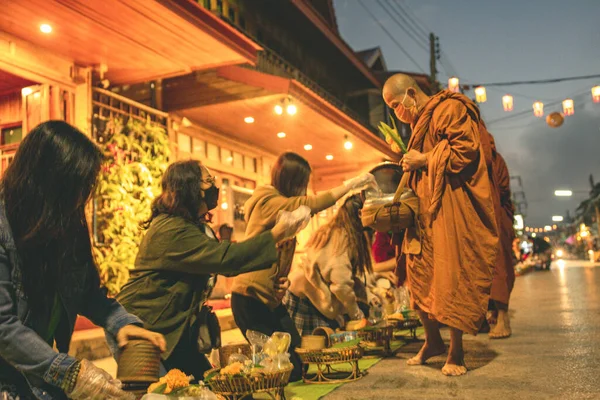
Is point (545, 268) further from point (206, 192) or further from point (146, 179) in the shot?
point (206, 192)

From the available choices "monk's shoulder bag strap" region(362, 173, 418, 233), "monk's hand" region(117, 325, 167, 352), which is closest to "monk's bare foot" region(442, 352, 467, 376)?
"monk's shoulder bag strap" region(362, 173, 418, 233)

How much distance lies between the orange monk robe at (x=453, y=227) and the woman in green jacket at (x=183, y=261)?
4.68ft

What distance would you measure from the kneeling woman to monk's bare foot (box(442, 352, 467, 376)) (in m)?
1.52

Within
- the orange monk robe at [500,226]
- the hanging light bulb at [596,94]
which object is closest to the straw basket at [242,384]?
the orange monk robe at [500,226]

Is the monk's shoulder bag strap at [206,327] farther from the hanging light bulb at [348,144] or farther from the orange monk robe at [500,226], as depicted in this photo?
the hanging light bulb at [348,144]

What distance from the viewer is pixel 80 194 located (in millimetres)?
1737

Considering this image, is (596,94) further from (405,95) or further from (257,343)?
(257,343)

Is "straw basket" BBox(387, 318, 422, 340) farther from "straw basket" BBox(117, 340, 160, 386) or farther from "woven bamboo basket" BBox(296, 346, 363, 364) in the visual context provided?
"straw basket" BBox(117, 340, 160, 386)

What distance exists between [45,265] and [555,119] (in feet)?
69.4

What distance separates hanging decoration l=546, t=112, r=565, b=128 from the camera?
65.0ft

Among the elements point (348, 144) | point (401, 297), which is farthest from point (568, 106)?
point (401, 297)

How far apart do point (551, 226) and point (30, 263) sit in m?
199

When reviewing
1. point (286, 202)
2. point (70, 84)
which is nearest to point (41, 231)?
point (286, 202)

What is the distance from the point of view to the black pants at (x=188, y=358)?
2822 mm
